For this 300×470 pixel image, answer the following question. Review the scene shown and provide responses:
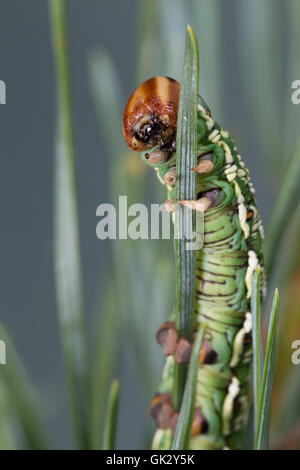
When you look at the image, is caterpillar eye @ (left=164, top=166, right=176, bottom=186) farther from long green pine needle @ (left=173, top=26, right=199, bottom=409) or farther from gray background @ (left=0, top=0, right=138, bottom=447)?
gray background @ (left=0, top=0, right=138, bottom=447)

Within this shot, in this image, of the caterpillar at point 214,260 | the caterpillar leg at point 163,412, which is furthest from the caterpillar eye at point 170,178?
the caterpillar leg at point 163,412

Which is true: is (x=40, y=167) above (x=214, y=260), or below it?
above

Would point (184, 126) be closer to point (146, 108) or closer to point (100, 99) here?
point (146, 108)

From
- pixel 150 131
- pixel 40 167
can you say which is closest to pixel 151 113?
pixel 150 131

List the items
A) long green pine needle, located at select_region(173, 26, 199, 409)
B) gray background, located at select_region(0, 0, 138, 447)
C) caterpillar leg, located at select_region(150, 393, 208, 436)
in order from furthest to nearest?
gray background, located at select_region(0, 0, 138, 447)
caterpillar leg, located at select_region(150, 393, 208, 436)
long green pine needle, located at select_region(173, 26, 199, 409)

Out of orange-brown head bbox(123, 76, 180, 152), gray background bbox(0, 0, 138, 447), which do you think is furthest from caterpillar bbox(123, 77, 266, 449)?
gray background bbox(0, 0, 138, 447)

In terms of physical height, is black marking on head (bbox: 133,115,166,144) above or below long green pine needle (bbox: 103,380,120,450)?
above

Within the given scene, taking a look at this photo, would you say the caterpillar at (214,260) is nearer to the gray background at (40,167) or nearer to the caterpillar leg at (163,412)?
the caterpillar leg at (163,412)

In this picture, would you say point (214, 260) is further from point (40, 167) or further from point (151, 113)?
point (40, 167)
